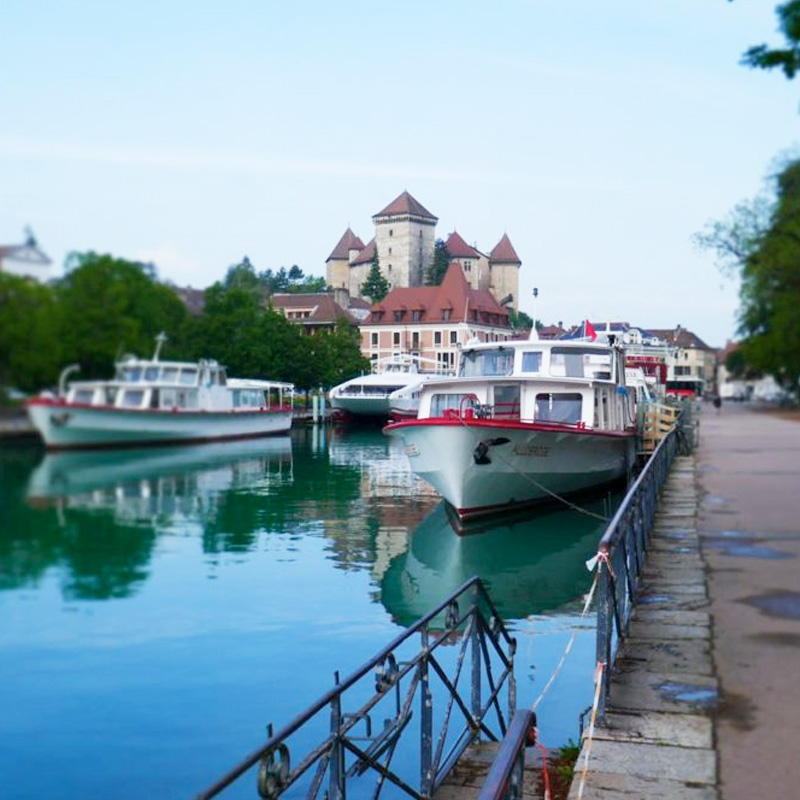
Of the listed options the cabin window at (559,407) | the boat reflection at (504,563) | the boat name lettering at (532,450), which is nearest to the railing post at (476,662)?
Answer: the boat reflection at (504,563)

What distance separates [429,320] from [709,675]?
8868cm

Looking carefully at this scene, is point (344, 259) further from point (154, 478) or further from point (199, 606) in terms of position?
point (199, 606)

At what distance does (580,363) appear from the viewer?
2248cm

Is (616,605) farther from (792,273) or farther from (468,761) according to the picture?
(792,273)

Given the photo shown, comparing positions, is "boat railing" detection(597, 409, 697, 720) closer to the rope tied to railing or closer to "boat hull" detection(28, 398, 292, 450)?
the rope tied to railing

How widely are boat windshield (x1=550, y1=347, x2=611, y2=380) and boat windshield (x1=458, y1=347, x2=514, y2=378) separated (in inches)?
40.4

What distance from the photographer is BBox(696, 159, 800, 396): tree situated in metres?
47.9

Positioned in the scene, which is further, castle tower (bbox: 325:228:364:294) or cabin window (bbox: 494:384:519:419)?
castle tower (bbox: 325:228:364:294)

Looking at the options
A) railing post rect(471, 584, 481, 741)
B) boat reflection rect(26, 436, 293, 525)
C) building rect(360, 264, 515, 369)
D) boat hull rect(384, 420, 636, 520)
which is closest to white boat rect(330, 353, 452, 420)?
boat reflection rect(26, 436, 293, 525)

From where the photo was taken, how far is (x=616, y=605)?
6.73m

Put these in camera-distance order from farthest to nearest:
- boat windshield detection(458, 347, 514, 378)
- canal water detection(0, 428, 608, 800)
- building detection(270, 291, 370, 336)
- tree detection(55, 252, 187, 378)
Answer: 1. boat windshield detection(458, 347, 514, 378)
2. building detection(270, 291, 370, 336)
3. canal water detection(0, 428, 608, 800)
4. tree detection(55, 252, 187, 378)

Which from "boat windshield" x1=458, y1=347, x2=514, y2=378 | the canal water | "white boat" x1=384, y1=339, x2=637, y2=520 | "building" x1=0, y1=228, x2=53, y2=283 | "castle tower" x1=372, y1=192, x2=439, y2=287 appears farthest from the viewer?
"castle tower" x1=372, y1=192, x2=439, y2=287

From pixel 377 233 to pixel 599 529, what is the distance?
117 metres

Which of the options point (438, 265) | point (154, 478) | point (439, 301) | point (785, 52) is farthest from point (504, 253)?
point (785, 52)
